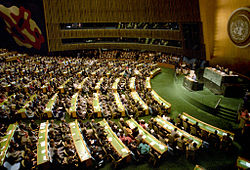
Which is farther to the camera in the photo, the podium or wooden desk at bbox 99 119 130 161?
the podium

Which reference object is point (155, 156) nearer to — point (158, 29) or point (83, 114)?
point (83, 114)

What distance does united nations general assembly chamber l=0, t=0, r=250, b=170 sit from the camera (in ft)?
19.5

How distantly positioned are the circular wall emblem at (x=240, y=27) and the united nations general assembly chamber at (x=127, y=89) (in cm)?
7

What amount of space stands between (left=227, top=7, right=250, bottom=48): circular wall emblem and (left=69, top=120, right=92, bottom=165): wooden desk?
41.5ft

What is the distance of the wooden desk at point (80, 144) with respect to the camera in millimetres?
5585

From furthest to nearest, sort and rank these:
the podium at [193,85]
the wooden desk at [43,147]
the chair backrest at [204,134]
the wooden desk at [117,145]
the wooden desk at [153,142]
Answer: the podium at [193,85]
the chair backrest at [204,134]
the wooden desk at [153,142]
the wooden desk at [117,145]
the wooden desk at [43,147]

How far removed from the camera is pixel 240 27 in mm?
10969

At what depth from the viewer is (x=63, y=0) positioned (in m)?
22.0

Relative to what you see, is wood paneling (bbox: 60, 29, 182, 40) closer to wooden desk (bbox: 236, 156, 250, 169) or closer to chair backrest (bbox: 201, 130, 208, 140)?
chair backrest (bbox: 201, 130, 208, 140)

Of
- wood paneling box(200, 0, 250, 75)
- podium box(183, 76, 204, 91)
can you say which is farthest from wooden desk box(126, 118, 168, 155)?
wood paneling box(200, 0, 250, 75)

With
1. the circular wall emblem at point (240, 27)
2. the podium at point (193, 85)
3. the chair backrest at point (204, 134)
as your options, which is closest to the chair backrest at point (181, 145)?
the chair backrest at point (204, 134)

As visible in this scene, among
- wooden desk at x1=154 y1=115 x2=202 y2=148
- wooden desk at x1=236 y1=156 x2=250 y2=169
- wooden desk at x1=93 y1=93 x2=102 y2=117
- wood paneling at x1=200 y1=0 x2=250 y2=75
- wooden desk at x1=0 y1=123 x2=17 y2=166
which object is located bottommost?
wooden desk at x1=0 y1=123 x2=17 y2=166

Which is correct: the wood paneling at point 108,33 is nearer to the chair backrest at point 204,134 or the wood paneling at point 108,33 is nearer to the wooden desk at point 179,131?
the wooden desk at point 179,131

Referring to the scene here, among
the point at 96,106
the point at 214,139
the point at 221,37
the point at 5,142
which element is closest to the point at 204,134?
the point at 214,139
